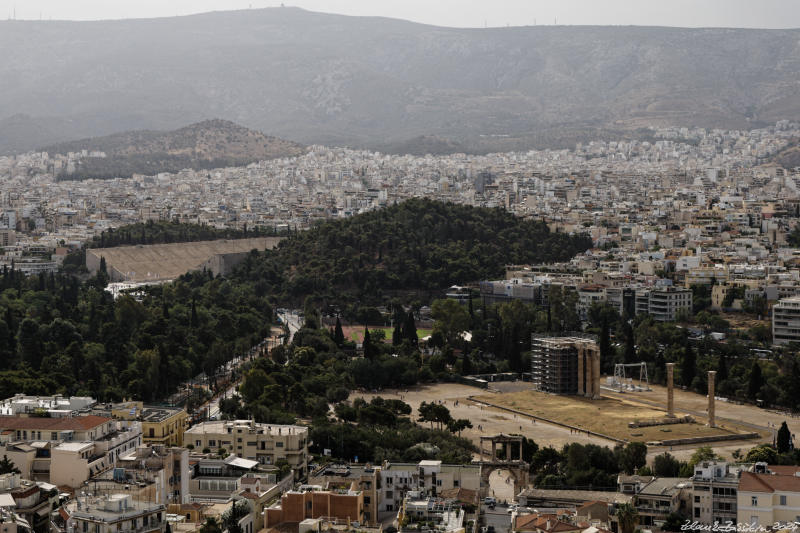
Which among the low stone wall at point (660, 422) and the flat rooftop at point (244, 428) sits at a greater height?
the flat rooftop at point (244, 428)

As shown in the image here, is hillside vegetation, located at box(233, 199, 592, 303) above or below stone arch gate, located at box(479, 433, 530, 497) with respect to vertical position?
above

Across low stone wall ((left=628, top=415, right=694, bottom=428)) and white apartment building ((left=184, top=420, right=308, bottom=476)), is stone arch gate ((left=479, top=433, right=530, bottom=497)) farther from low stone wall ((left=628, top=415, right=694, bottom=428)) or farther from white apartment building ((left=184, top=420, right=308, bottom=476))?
low stone wall ((left=628, top=415, right=694, bottom=428))

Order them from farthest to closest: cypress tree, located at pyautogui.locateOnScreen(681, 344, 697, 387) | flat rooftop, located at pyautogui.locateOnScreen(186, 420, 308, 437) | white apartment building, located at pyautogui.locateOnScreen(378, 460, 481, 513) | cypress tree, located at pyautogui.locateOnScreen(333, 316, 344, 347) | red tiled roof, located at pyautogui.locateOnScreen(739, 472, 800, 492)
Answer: cypress tree, located at pyautogui.locateOnScreen(333, 316, 344, 347)
cypress tree, located at pyautogui.locateOnScreen(681, 344, 697, 387)
flat rooftop, located at pyautogui.locateOnScreen(186, 420, 308, 437)
white apartment building, located at pyautogui.locateOnScreen(378, 460, 481, 513)
red tiled roof, located at pyautogui.locateOnScreen(739, 472, 800, 492)

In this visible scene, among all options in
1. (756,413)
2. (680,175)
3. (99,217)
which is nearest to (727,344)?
(756,413)

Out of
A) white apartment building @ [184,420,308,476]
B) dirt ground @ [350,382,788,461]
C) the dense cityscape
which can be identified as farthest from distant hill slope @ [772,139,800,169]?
white apartment building @ [184,420,308,476]

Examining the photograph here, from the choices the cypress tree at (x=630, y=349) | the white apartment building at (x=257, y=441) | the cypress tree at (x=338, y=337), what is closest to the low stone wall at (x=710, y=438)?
the white apartment building at (x=257, y=441)

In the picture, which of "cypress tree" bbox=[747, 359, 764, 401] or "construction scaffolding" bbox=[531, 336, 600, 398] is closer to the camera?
"cypress tree" bbox=[747, 359, 764, 401]

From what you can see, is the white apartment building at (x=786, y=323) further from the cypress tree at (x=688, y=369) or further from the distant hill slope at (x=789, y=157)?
the distant hill slope at (x=789, y=157)
